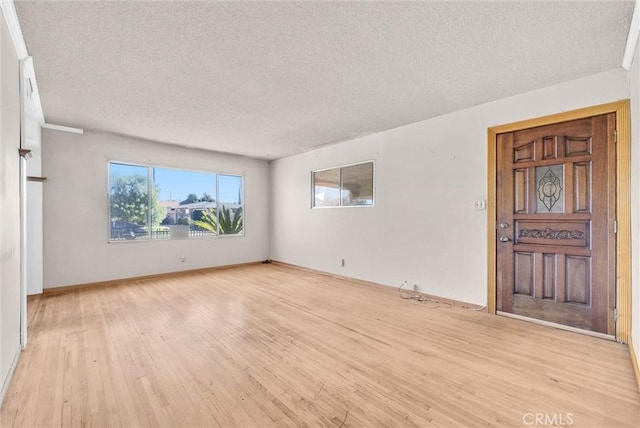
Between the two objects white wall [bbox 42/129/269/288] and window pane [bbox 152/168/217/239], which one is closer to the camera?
white wall [bbox 42/129/269/288]

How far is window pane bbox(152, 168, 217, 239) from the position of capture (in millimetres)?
5484

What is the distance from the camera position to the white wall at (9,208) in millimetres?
1852

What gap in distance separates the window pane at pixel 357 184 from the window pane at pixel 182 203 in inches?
114

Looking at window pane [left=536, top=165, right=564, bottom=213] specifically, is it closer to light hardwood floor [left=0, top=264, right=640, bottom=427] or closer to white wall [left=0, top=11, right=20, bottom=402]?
light hardwood floor [left=0, top=264, right=640, bottom=427]

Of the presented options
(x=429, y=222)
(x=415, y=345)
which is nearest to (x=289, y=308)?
(x=415, y=345)

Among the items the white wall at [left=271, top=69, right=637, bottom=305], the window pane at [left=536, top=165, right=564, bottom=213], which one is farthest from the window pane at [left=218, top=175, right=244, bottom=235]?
the window pane at [left=536, top=165, right=564, bottom=213]

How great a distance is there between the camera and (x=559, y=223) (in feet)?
9.68

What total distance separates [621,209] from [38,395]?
4.68 meters

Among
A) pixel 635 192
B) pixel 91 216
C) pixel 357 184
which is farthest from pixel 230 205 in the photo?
pixel 635 192

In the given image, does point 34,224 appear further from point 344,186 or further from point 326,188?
point 344,186

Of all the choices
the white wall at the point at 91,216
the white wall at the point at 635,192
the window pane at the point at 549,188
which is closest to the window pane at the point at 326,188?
the white wall at the point at 91,216
